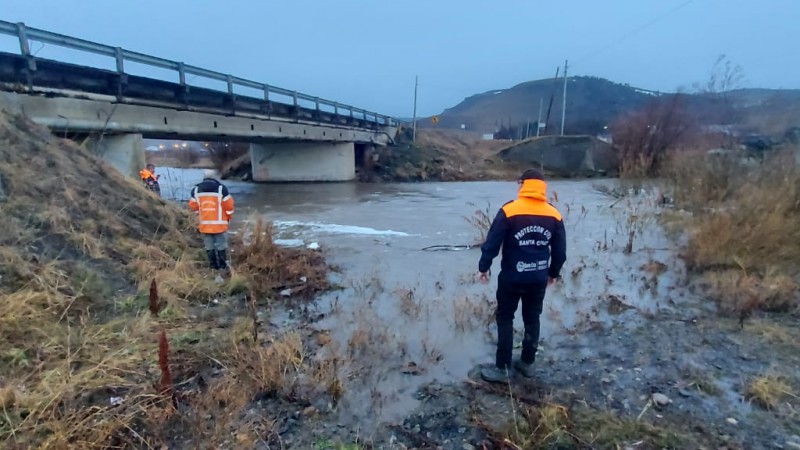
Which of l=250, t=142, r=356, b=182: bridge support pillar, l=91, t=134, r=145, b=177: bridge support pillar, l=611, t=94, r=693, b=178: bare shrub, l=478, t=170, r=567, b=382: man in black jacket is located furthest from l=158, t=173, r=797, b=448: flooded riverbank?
l=611, t=94, r=693, b=178: bare shrub

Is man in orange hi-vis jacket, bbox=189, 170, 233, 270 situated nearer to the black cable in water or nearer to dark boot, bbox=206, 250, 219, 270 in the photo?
dark boot, bbox=206, 250, 219, 270

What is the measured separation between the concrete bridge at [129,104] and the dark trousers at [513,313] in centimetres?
979

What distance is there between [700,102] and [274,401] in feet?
99.5

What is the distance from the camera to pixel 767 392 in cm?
369

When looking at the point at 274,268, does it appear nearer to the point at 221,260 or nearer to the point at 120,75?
the point at 221,260

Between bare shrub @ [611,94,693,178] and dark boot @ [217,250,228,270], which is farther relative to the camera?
bare shrub @ [611,94,693,178]

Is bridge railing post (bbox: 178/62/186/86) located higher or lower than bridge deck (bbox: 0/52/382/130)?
higher

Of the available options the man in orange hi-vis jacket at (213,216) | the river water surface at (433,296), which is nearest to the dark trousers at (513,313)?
the river water surface at (433,296)

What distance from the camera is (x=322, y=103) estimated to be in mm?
26578

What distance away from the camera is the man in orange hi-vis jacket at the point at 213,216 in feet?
23.6

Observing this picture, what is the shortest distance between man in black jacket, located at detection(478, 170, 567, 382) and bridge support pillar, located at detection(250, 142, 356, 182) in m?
27.8

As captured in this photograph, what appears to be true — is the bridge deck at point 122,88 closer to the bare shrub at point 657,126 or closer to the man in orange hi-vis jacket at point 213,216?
the man in orange hi-vis jacket at point 213,216

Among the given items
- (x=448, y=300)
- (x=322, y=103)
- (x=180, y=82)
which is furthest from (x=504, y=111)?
(x=448, y=300)

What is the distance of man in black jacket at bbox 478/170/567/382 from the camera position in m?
3.96
